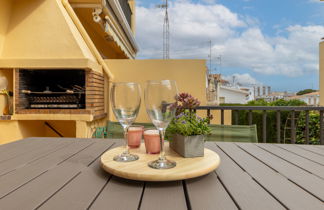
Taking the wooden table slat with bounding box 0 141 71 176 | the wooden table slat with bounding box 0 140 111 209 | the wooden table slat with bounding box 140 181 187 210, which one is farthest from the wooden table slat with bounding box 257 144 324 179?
the wooden table slat with bounding box 0 141 71 176

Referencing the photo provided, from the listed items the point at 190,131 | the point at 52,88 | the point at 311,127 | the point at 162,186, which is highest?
the point at 52,88

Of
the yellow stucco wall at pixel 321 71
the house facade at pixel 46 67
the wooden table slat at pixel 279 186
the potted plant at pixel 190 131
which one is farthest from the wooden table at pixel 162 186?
the yellow stucco wall at pixel 321 71

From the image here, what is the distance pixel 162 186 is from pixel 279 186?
0.30 meters

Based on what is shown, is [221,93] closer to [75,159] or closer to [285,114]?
[285,114]

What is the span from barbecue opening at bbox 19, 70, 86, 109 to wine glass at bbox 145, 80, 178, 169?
10.00 feet

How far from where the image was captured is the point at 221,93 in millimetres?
20188

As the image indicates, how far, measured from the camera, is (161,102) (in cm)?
63

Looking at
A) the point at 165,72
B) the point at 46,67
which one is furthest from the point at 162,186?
the point at 165,72

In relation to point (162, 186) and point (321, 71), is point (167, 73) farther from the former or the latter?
point (321, 71)

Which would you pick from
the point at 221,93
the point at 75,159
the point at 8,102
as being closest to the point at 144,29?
the point at 8,102

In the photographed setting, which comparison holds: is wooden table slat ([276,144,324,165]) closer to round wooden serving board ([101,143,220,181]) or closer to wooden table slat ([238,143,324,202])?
wooden table slat ([238,143,324,202])

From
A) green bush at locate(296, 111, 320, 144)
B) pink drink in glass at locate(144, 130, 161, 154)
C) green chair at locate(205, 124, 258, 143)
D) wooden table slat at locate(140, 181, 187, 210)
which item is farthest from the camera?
green bush at locate(296, 111, 320, 144)

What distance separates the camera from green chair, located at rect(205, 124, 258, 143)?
140 cm

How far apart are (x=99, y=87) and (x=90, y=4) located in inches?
57.8
